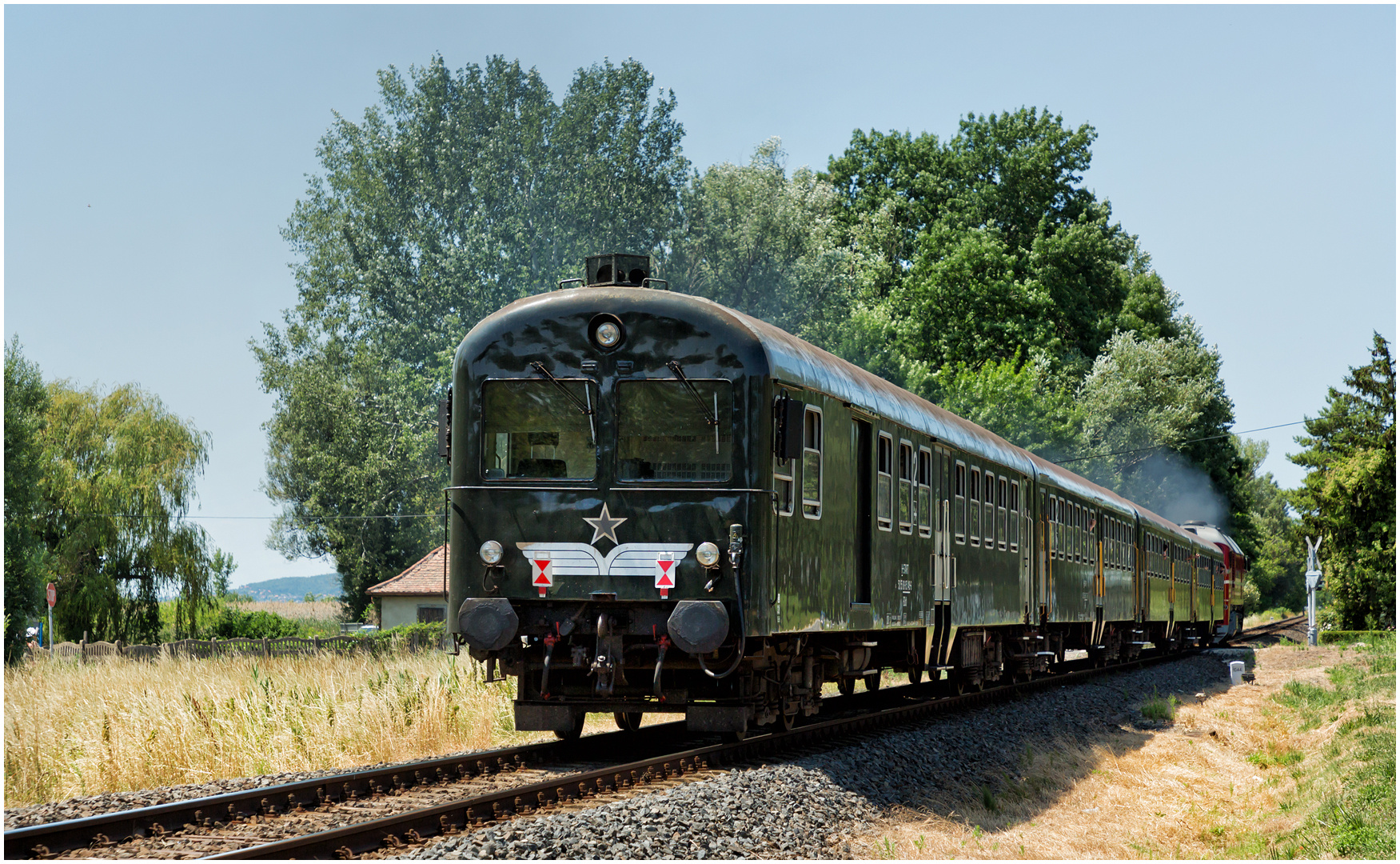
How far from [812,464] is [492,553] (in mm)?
2616

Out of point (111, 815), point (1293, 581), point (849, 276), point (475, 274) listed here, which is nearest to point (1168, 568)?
point (849, 276)

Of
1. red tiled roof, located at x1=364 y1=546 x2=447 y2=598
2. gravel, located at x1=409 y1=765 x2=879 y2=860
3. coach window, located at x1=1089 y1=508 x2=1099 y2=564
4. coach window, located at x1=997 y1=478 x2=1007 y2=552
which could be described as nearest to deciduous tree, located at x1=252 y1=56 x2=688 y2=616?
red tiled roof, located at x1=364 y1=546 x2=447 y2=598

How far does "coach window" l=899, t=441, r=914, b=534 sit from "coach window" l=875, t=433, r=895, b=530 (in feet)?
0.85

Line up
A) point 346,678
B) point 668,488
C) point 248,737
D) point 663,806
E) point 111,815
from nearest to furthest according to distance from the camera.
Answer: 1. point 111,815
2. point 663,806
3. point 668,488
4. point 248,737
5. point 346,678

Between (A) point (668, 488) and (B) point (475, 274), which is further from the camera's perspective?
(B) point (475, 274)

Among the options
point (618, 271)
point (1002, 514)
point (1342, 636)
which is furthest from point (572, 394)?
point (1342, 636)

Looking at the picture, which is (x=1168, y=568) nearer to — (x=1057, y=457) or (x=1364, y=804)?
(x=1057, y=457)

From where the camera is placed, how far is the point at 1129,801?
12703 mm

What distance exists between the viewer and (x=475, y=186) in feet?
152

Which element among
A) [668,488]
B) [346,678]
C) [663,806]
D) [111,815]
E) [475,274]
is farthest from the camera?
[475,274]

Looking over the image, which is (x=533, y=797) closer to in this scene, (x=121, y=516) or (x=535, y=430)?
(x=535, y=430)

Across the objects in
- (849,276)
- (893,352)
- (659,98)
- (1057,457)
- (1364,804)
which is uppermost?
(659,98)

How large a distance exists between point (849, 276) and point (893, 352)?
4294 mm

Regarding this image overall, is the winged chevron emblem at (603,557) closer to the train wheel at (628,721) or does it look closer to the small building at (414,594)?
the train wheel at (628,721)
